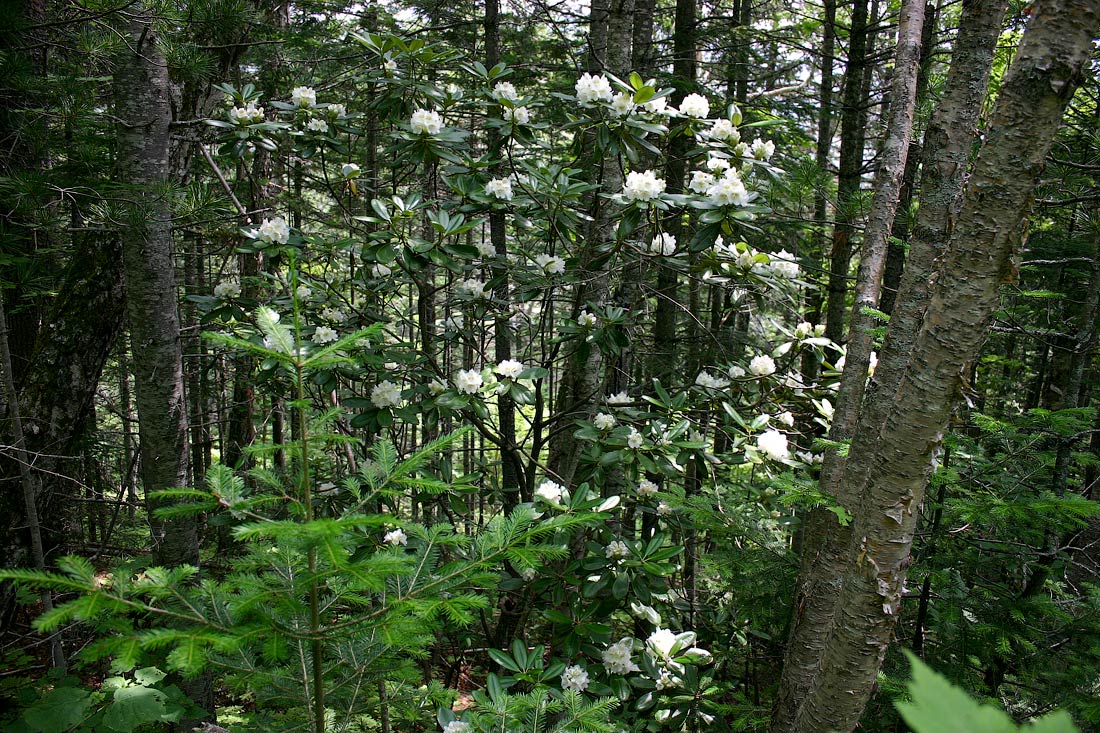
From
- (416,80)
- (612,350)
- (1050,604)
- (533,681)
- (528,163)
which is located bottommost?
(533,681)

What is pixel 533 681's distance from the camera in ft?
7.97

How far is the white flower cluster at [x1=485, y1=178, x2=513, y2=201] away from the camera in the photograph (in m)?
3.19

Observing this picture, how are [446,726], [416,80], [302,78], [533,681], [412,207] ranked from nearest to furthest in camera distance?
[446,726] → [533,681] → [412,207] → [416,80] → [302,78]

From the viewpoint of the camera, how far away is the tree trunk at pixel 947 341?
1.22 m

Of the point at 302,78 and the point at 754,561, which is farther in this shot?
the point at 302,78

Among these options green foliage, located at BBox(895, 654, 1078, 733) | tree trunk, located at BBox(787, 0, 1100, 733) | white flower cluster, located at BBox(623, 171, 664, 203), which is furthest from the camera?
white flower cluster, located at BBox(623, 171, 664, 203)

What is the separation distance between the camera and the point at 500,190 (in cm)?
319

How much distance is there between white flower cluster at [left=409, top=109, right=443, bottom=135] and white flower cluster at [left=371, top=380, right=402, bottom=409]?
1.35 metres

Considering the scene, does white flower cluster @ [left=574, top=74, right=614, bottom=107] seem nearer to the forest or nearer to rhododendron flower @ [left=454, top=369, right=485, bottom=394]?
the forest

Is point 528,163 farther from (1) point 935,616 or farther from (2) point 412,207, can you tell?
(1) point 935,616

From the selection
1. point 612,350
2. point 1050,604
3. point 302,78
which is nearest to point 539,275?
point 612,350

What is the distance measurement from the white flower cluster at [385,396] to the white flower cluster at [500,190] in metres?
1.16

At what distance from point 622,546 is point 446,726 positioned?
3.92 ft

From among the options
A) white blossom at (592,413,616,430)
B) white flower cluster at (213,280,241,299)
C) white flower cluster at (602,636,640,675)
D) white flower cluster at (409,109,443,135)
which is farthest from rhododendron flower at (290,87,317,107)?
white flower cluster at (602,636,640,675)
